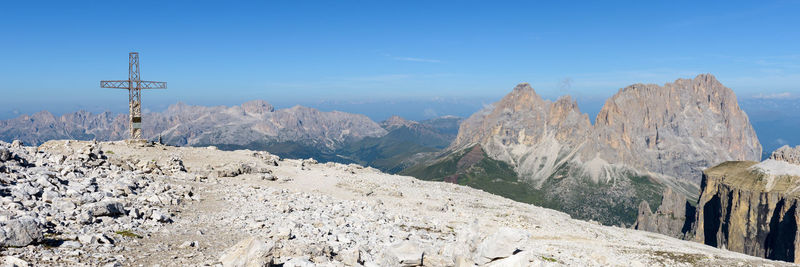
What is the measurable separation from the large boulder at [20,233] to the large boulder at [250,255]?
790 cm

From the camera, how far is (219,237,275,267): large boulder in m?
17.5

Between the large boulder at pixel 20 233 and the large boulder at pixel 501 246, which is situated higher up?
the large boulder at pixel 20 233

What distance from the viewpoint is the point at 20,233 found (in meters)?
17.7

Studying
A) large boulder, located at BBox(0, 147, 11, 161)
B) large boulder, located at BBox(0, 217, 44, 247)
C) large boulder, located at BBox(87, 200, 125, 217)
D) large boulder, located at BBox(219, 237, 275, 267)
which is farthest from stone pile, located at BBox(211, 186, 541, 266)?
large boulder, located at BBox(0, 147, 11, 161)

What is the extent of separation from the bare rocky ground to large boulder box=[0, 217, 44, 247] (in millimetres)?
48

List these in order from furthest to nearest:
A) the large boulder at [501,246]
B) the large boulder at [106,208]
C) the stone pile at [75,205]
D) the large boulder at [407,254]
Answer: the large boulder at [106,208]
the large boulder at [501,246]
the large boulder at [407,254]
the stone pile at [75,205]

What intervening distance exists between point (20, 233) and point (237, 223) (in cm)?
1198

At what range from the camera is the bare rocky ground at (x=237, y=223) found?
19000 mm

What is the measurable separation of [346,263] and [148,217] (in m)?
13.8

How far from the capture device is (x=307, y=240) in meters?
25.5

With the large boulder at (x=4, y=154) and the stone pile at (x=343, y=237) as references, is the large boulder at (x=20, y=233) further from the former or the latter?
the large boulder at (x=4, y=154)

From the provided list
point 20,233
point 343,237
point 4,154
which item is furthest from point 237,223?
point 4,154

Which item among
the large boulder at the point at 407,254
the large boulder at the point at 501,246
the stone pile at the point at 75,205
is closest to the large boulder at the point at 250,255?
the stone pile at the point at 75,205

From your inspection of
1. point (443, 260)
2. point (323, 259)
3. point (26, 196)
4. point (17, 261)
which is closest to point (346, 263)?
point (323, 259)
